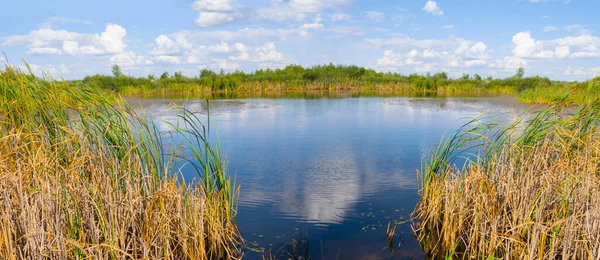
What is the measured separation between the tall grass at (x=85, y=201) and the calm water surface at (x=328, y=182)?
27.5 inches

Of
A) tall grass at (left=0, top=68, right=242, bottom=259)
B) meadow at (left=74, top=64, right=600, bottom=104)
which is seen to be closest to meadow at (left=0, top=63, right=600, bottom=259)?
tall grass at (left=0, top=68, right=242, bottom=259)

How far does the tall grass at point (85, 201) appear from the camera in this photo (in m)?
3.13

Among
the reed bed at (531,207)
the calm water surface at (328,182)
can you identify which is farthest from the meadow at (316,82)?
the reed bed at (531,207)

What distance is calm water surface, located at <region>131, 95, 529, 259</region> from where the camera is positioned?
5.04 metres

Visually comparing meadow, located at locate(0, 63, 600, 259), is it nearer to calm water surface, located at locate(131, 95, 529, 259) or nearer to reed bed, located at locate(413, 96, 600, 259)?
reed bed, located at locate(413, 96, 600, 259)

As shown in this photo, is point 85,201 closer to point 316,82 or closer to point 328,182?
point 328,182

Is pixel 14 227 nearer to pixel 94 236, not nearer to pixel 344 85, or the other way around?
pixel 94 236

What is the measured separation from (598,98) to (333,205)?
11.4 feet

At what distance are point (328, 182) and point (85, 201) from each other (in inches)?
180

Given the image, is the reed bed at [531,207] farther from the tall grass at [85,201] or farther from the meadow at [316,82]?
the meadow at [316,82]

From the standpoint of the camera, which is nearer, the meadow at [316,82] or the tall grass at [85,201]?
the tall grass at [85,201]

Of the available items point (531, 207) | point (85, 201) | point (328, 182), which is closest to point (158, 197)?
point (85, 201)

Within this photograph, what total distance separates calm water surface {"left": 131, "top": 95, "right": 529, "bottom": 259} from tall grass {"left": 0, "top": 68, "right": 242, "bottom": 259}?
70 centimetres

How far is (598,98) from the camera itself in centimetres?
483
